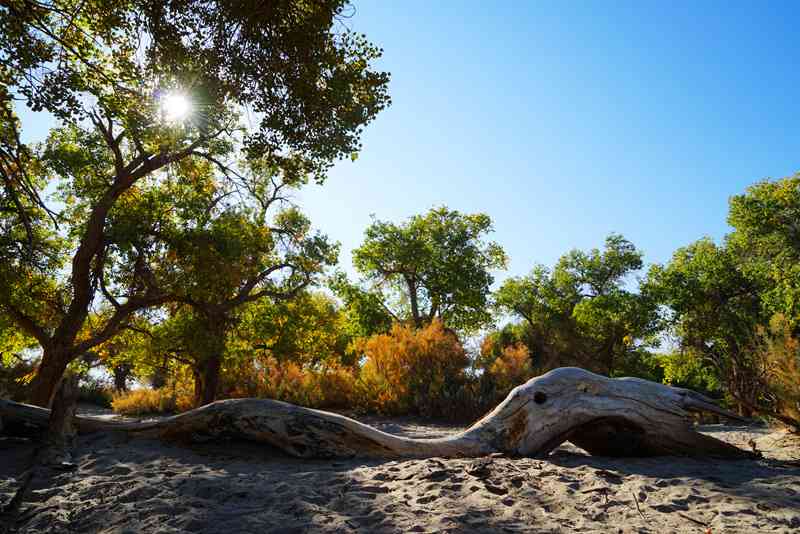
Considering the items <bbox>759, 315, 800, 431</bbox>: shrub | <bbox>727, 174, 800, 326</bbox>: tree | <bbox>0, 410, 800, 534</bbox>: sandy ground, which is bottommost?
<bbox>0, 410, 800, 534</bbox>: sandy ground

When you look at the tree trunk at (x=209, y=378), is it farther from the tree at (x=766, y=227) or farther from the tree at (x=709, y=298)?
the tree at (x=766, y=227)

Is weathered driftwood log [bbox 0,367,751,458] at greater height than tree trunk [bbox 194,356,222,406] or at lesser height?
lesser

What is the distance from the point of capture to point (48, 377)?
31.3 feet

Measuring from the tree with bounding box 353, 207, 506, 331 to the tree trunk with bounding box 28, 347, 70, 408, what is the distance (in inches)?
680

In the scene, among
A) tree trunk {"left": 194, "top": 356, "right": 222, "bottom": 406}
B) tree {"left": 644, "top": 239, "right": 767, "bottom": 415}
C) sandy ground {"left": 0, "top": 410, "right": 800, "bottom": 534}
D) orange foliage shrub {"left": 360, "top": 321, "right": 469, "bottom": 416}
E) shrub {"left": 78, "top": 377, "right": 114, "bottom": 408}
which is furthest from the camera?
shrub {"left": 78, "top": 377, "right": 114, "bottom": 408}

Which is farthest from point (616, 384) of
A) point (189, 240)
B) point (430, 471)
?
point (189, 240)

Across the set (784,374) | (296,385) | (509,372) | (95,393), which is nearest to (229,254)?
(296,385)


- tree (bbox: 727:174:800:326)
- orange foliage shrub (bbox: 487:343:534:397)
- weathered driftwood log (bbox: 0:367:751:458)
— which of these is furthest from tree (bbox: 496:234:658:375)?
weathered driftwood log (bbox: 0:367:751:458)

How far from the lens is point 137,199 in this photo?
11.1 m

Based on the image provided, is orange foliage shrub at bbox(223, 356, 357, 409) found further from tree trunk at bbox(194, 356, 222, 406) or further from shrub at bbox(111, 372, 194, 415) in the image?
shrub at bbox(111, 372, 194, 415)

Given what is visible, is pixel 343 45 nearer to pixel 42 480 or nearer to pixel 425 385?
pixel 42 480

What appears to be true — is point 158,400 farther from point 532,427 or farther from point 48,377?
point 532,427

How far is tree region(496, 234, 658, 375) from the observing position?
25.0 meters

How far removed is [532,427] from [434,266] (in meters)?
20.9
